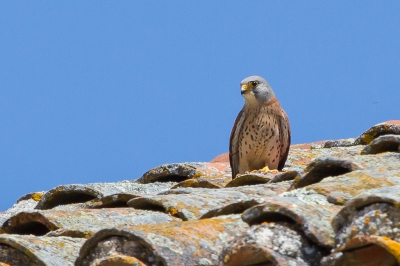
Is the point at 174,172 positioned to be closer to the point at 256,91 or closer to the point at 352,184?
the point at 256,91

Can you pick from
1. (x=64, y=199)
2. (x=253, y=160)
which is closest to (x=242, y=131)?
(x=253, y=160)

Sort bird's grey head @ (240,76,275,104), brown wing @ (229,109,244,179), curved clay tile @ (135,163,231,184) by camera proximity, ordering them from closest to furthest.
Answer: curved clay tile @ (135,163,231,184) → bird's grey head @ (240,76,275,104) → brown wing @ (229,109,244,179)

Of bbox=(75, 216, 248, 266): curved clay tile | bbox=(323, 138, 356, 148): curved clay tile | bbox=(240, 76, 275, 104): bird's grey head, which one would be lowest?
bbox=(75, 216, 248, 266): curved clay tile

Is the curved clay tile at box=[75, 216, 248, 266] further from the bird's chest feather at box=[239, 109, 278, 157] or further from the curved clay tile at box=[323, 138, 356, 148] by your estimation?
the curved clay tile at box=[323, 138, 356, 148]

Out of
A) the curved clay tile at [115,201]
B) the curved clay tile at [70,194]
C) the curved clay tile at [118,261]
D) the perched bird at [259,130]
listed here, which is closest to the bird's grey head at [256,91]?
the perched bird at [259,130]

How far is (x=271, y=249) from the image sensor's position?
3191 millimetres

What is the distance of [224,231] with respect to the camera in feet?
12.3

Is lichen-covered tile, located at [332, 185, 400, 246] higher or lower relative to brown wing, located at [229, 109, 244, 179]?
lower

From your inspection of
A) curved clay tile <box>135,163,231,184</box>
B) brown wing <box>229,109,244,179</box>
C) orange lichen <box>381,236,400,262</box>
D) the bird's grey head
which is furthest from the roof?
brown wing <box>229,109,244,179</box>

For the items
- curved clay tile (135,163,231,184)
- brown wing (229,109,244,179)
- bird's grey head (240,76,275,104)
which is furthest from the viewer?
brown wing (229,109,244,179)

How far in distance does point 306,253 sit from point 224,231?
601 millimetres

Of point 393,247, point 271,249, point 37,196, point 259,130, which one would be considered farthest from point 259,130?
point 393,247

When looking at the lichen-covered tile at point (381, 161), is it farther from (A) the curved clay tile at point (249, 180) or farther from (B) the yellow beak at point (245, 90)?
(B) the yellow beak at point (245, 90)

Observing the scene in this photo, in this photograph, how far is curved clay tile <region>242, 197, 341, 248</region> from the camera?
326 centimetres
